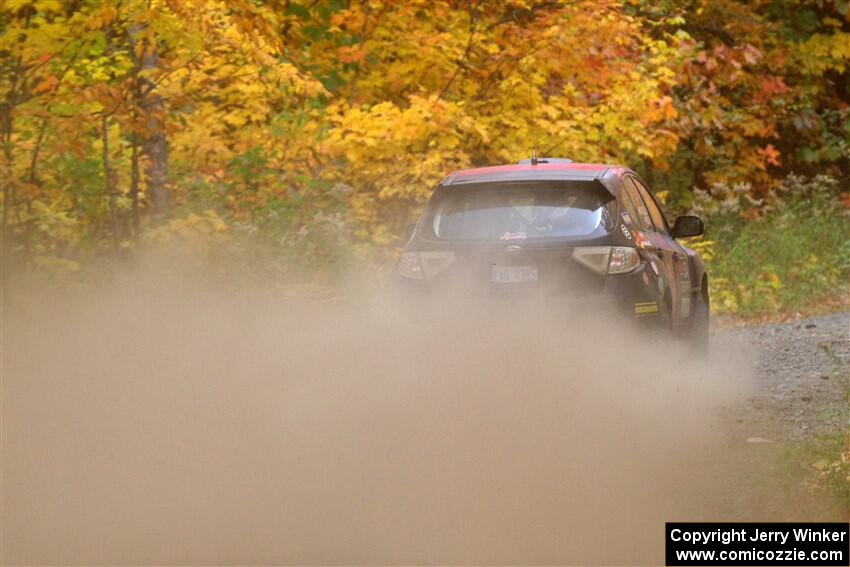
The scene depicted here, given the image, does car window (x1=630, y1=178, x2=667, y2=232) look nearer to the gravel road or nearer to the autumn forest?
the gravel road

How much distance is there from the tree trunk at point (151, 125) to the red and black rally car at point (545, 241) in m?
4.45

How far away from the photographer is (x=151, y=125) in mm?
13094

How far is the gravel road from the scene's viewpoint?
9.50 meters

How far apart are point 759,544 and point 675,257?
4.15m

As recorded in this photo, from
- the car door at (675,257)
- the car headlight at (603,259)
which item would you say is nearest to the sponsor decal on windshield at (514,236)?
the car headlight at (603,259)

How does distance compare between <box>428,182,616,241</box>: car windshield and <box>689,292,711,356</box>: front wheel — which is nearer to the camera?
<box>428,182,616,241</box>: car windshield

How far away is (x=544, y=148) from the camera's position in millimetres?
16688

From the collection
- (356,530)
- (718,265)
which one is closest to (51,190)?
(356,530)

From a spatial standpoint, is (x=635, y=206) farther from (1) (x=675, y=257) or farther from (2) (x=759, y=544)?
(2) (x=759, y=544)

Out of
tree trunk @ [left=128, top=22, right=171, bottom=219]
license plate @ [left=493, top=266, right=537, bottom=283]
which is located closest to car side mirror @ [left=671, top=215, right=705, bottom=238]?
license plate @ [left=493, top=266, right=537, bottom=283]

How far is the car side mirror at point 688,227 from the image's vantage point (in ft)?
35.0

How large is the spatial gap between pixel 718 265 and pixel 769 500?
12474mm

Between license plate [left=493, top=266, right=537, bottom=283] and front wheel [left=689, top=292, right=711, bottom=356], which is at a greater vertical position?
license plate [left=493, top=266, right=537, bottom=283]

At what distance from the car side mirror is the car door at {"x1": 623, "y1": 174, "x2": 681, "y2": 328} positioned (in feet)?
0.44
